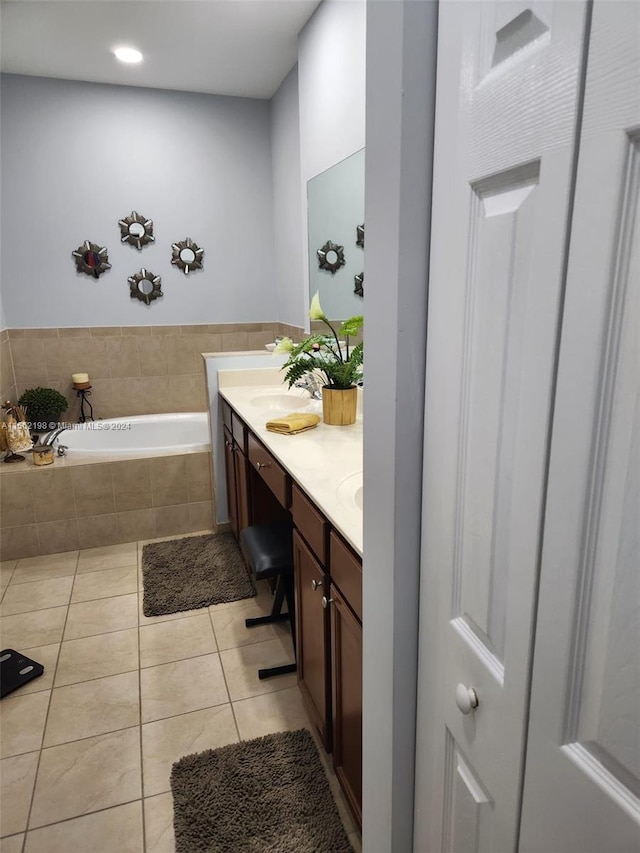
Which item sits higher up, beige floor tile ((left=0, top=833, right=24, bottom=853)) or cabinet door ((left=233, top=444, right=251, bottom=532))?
cabinet door ((left=233, top=444, right=251, bottom=532))

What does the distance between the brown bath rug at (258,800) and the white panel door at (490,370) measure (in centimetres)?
82

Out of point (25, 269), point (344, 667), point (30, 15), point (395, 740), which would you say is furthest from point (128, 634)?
point (30, 15)

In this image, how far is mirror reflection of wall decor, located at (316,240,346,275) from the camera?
2635 millimetres

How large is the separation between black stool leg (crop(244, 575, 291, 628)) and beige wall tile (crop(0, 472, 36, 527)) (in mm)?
1469

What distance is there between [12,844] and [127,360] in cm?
312

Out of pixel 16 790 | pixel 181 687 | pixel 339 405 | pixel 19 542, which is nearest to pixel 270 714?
pixel 181 687

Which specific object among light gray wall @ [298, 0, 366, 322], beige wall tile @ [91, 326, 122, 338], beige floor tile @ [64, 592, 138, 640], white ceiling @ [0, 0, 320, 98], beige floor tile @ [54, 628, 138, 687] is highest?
white ceiling @ [0, 0, 320, 98]

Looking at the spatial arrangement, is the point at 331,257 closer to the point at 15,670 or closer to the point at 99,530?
the point at 99,530

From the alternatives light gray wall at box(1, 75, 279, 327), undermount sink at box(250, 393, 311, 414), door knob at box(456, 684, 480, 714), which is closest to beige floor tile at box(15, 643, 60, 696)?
undermount sink at box(250, 393, 311, 414)

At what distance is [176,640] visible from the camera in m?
2.23

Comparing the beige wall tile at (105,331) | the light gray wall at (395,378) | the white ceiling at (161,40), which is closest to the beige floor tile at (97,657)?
the light gray wall at (395,378)

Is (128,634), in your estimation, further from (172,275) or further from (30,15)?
(30,15)

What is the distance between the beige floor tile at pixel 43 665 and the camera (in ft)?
6.45

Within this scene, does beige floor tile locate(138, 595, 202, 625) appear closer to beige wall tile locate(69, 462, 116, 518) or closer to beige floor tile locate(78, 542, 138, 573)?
beige floor tile locate(78, 542, 138, 573)
